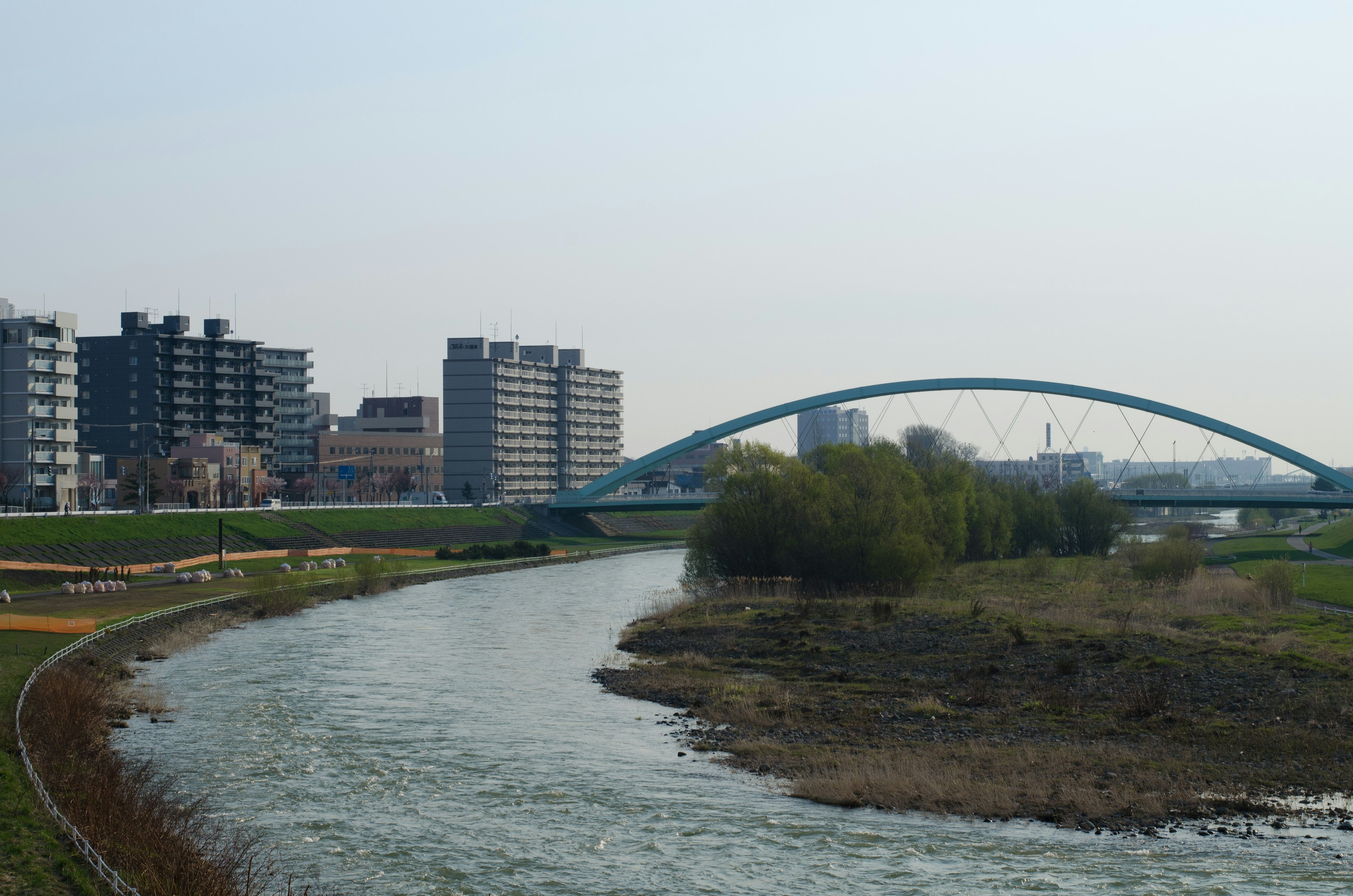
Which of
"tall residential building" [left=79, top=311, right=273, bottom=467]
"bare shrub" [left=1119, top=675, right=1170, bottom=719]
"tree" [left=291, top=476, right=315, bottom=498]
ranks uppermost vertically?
"tall residential building" [left=79, top=311, right=273, bottom=467]

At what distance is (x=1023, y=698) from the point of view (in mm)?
34375

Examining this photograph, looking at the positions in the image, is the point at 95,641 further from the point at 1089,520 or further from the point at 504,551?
the point at 1089,520

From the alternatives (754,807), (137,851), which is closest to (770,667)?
(754,807)

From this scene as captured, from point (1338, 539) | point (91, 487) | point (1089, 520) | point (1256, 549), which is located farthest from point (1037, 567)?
point (91, 487)

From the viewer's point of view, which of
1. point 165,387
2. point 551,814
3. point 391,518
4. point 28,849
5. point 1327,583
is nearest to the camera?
point 28,849

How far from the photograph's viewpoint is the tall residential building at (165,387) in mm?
168250

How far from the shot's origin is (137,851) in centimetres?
1880

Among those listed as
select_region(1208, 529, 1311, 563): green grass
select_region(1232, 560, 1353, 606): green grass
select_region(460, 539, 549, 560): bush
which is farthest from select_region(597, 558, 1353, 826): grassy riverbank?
select_region(460, 539, 549, 560): bush

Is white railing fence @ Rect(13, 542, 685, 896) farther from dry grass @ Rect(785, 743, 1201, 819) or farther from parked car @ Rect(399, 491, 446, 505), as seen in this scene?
parked car @ Rect(399, 491, 446, 505)

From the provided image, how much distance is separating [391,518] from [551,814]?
341 feet

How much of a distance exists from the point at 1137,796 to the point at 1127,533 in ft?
291

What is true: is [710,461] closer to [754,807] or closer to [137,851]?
[754,807]

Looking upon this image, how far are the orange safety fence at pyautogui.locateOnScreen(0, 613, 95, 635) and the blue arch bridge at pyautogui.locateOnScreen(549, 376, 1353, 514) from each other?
66.8 metres

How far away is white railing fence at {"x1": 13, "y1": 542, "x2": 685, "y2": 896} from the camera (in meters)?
17.7
